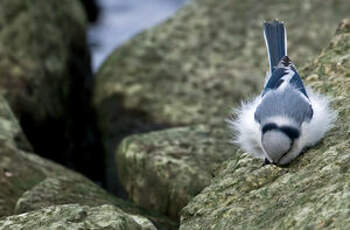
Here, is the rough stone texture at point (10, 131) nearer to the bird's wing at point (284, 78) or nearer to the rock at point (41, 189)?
the rock at point (41, 189)

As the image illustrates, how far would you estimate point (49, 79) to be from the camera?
8.33 metres

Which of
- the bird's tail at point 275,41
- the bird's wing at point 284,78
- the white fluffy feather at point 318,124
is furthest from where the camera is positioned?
the bird's tail at point 275,41

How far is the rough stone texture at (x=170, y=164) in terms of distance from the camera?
5824mm

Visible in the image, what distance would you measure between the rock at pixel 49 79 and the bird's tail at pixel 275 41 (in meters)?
3.20

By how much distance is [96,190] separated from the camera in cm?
577

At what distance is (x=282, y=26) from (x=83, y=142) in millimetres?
3715

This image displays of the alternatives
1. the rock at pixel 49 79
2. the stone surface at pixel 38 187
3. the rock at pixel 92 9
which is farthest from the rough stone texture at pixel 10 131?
the rock at pixel 92 9

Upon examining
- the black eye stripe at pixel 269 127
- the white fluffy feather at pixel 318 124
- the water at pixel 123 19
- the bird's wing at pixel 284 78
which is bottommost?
the black eye stripe at pixel 269 127

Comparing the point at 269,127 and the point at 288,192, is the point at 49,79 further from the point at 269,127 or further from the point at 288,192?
the point at 288,192

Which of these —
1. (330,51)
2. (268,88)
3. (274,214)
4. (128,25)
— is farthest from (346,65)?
(128,25)

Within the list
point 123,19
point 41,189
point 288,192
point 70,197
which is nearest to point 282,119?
point 288,192

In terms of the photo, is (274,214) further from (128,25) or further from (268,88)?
(128,25)

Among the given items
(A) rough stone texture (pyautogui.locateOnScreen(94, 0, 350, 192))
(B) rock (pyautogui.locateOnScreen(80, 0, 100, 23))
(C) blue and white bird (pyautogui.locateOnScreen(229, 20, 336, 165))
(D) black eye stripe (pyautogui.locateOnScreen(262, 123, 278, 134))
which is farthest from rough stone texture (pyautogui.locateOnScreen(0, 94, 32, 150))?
(B) rock (pyautogui.locateOnScreen(80, 0, 100, 23))

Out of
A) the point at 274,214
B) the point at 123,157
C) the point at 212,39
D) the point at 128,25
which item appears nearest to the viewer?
the point at 274,214
